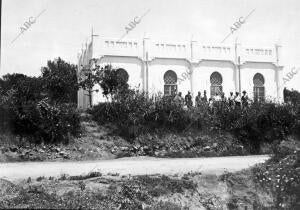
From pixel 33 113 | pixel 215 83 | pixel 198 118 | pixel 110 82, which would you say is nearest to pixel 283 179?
Result: pixel 33 113

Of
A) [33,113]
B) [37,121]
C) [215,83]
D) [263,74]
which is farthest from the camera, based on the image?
[263,74]

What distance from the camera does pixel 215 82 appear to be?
108 feet

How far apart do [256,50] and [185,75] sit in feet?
23.2

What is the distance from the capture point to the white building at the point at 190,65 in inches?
1198

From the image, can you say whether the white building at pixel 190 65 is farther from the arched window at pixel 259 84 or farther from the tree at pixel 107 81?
the tree at pixel 107 81

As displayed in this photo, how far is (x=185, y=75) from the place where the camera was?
104ft

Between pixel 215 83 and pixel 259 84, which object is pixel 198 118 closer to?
pixel 215 83

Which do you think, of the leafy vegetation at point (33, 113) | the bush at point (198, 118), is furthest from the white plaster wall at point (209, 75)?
the leafy vegetation at point (33, 113)

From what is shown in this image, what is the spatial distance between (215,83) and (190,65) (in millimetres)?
2696

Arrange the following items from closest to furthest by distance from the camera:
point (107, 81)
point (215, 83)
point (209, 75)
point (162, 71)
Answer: point (107, 81) → point (162, 71) → point (209, 75) → point (215, 83)

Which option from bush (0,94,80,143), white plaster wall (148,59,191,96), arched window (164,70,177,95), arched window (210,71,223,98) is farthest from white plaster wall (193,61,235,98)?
bush (0,94,80,143)

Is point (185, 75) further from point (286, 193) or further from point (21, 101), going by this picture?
point (286, 193)

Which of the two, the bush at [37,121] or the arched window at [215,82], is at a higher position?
the arched window at [215,82]

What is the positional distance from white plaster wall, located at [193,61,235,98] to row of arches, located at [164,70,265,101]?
1.19ft
